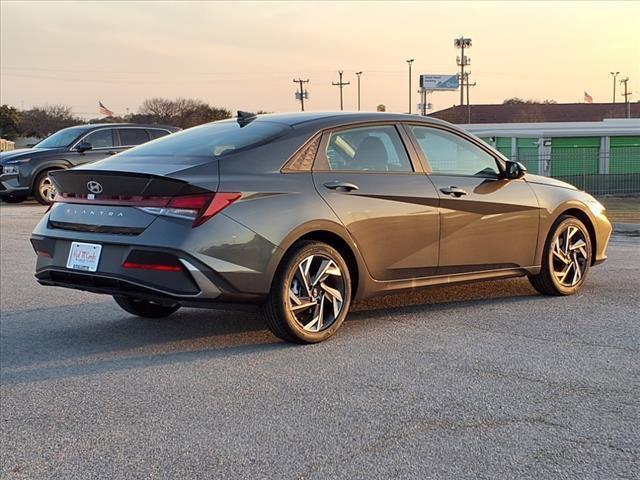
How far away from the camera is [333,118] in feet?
19.1

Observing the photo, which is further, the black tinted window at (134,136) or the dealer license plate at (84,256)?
the black tinted window at (134,136)

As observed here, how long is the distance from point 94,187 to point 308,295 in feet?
5.32

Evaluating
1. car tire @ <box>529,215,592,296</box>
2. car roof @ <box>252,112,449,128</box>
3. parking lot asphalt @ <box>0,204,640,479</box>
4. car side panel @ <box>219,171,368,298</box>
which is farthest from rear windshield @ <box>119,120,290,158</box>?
car tire @ <box>529,215,592,296</box>

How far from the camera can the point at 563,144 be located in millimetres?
29500

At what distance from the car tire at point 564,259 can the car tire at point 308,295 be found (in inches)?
87.5

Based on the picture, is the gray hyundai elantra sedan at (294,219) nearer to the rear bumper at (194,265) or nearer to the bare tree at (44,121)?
the rear bumper at (194,265)

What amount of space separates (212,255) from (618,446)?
8.47ft

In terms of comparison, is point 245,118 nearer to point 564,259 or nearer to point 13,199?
point 564,259

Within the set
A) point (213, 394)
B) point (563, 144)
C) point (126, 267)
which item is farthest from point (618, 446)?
point (563, 144)

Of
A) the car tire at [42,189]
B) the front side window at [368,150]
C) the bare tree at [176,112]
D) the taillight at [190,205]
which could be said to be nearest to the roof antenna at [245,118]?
the front side window at [368,150]

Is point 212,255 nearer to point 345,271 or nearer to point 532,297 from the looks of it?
point 345,271

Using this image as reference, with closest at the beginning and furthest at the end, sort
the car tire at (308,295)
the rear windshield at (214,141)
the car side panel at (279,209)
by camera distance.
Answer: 1. the car side panel at (279,209)
2. the car tire at (308,295)
3. the rear windshield at (214,141)

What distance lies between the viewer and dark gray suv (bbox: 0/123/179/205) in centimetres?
1748

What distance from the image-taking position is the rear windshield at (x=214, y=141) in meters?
5.40
